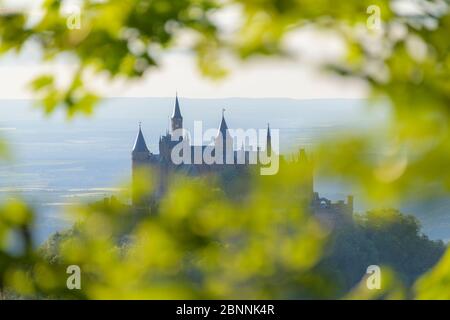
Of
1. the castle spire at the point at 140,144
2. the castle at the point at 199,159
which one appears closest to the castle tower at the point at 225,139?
the castle at the point at 199,159

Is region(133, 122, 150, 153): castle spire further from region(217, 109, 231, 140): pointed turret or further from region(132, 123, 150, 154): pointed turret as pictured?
region(217, 109, 231, 140): pointed turret

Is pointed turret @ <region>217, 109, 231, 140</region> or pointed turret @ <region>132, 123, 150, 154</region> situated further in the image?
pointed turret @ <region>132, 123, 150, 154</region>

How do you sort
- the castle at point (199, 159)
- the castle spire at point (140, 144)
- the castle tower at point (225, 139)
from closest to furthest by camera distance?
the castle at point (199, 159)
the castle tower at point (225, 139)
the castle spire at point (140, 144)

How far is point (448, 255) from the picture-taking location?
1.68 meters

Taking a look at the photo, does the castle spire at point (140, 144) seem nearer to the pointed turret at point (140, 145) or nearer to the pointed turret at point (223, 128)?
the pointed turret at point (140, 145)

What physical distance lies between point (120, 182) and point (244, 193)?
19 centimetres

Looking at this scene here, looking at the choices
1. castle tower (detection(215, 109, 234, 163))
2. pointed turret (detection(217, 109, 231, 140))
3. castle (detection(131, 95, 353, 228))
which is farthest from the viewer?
pointed turret (detection(217, 109, 231, 140))

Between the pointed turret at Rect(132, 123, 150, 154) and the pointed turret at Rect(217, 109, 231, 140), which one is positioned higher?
Result: the pointed turret at Rect(132, 123, 150, 154)

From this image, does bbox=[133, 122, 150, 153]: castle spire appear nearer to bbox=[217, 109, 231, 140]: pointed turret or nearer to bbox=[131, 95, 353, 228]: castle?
bbox=[131, 95, 353, 228]: castle

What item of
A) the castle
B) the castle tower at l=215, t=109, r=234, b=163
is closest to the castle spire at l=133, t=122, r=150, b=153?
the castle

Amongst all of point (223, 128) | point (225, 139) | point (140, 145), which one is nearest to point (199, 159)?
point (225, 139)

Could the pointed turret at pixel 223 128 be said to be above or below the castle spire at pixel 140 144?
below

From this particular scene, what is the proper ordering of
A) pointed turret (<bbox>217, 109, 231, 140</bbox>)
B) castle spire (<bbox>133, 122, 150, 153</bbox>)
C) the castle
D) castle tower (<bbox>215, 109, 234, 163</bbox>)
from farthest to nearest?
castle spire (<bbox>133, 122, 150, 153</bbox>)
pointed turret (<bbox>217, 109, 231, 140</bbox>)
castle tower (<bbox>215, 109, 234, 163</bbox>)
the castle
